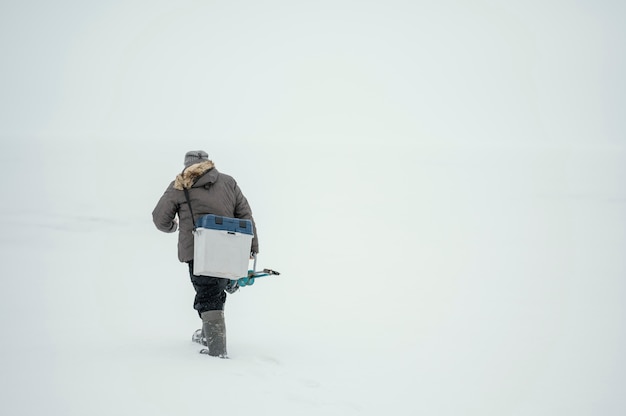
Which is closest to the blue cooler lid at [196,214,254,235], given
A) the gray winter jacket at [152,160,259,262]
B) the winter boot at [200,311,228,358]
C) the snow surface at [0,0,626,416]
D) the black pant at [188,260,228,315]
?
the gray winter jacket at [152,160,259,262]

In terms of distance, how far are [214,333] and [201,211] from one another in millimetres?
960

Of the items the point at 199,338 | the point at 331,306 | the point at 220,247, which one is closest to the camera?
the point at 220,247

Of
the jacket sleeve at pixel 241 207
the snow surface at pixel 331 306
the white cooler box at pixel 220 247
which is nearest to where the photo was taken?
the snow surface at pixel 331 306

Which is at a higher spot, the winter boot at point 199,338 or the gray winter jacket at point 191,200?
the gray winter jacket at point 191,200

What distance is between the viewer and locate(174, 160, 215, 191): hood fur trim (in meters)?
5.21

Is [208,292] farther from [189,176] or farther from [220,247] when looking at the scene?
[189,176]

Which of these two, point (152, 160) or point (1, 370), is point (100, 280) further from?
point (152, 160)

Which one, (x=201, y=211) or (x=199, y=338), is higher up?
(x=201, y=211)

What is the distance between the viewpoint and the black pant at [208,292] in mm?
5285

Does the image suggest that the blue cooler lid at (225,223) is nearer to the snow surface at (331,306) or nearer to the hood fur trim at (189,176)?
the hood fur trim at (189,176)

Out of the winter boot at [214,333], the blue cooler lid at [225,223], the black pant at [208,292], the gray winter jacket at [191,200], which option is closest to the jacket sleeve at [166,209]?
the gray winter jacket at [191,200]

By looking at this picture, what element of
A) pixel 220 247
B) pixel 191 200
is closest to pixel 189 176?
pixel 191 200

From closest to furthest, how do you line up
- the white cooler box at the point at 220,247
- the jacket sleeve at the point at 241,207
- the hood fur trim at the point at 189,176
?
the white cooler box at the point at 220,247 < the hood fur trim at the point at 189,176 < the jacket sleeve at the point at 241,207

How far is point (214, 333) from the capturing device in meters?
5.29
